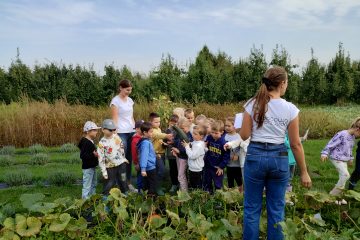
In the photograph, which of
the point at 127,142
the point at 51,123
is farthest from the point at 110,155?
the point at 51,123

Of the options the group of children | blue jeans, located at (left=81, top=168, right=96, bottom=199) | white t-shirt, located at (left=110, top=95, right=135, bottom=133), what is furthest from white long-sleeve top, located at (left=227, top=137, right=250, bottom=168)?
blue jeans, located at (left=81, top=168, right=96, bottom=199)

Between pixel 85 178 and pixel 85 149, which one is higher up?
pixel 85 149

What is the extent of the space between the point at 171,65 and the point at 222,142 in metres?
11.8

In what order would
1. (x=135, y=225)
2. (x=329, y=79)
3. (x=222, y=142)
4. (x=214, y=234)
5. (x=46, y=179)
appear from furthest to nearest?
(x=329, y=79), (x=46, y=179), (x=222, y=142), (x=135, y=225), (x=214, y=234)

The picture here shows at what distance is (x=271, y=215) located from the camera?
3410mm

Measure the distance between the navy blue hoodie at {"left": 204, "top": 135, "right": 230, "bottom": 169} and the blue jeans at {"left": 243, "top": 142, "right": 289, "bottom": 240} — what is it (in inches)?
70.3

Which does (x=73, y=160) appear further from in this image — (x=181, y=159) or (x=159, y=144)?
(x=181, y=159)

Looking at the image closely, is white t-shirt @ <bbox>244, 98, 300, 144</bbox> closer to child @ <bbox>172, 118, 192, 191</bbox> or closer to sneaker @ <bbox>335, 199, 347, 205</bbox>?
sneaker @ <bbox>335, 199, 347, 205</bbox>

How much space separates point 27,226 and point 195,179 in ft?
7.42

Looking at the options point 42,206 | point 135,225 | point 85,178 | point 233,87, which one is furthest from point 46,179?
point 233,87

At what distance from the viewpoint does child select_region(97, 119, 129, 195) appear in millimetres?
5094

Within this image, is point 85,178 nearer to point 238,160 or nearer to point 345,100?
point 238,160

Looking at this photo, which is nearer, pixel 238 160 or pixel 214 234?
pixel 214 234

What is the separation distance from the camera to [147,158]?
524cm
